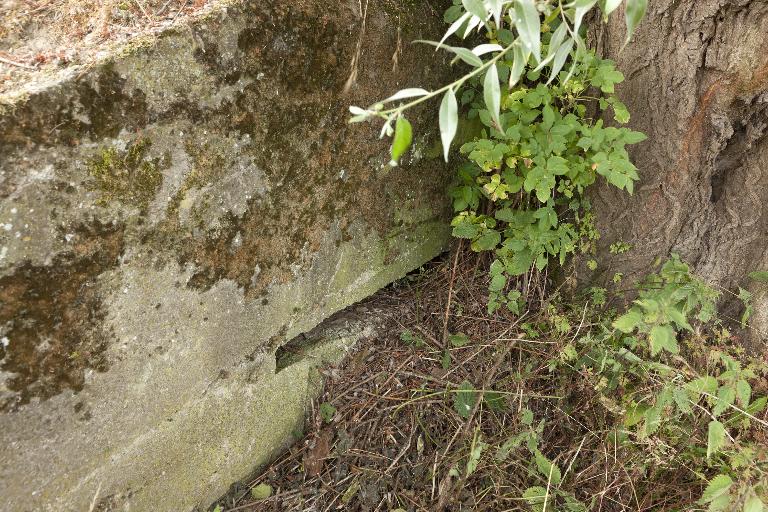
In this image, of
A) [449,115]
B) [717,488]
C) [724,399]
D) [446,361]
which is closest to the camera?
[449,115]

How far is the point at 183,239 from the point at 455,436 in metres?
1.29

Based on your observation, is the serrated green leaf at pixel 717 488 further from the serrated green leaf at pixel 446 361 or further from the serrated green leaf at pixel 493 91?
the serrated green leaf at pixel 493 91

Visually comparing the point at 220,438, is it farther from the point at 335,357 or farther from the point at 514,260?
the point at 514,260

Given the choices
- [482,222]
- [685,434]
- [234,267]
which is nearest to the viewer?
[234,267]

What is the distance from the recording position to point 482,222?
109 inches

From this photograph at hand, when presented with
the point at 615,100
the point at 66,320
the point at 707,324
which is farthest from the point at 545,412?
the point at 66,320

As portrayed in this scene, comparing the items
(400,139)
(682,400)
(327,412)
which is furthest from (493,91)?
(327,412)

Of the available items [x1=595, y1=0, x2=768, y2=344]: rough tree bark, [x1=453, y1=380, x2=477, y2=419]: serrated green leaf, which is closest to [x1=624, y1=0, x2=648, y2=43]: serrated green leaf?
[x1=595, y1=0, x2=768, y2=344]: rough tree bark

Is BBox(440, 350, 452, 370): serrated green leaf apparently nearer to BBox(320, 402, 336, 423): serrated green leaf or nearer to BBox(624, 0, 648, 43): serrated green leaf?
BBox(320, 402, 336, 423): serrated green leaf

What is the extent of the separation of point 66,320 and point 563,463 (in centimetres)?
180

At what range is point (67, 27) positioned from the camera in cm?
176

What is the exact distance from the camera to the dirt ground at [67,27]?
1.60m

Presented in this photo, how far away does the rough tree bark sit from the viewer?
7.14ft

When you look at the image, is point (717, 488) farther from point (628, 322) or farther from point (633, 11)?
point (633, 11)
